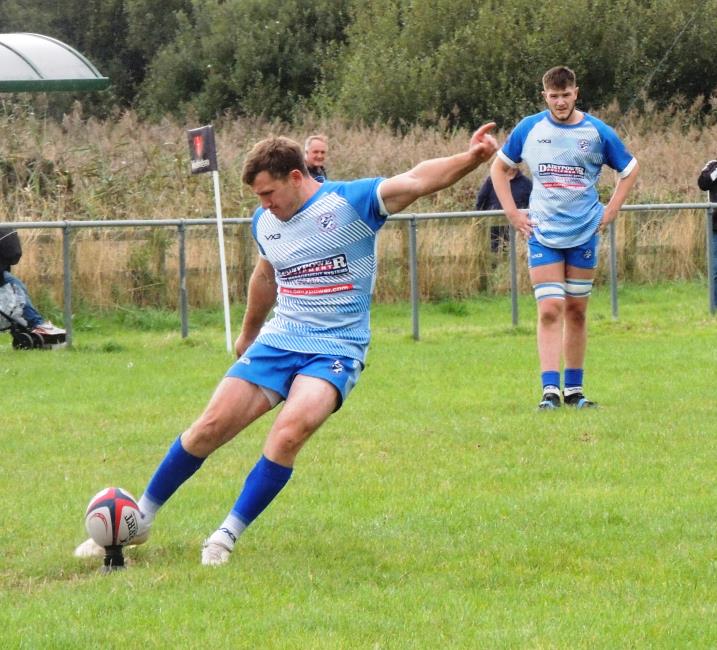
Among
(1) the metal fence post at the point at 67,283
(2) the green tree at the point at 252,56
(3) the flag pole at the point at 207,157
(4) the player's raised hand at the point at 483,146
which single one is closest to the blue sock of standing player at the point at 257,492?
(4) the player's raised hand at the point at 483,146

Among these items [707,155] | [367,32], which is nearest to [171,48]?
[367,32]

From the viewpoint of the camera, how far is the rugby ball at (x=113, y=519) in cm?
641

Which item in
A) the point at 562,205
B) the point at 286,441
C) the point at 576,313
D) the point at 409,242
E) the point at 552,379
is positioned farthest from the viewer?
the point at 409,242

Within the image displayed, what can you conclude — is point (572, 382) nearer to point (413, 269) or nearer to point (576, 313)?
point (576, 313)

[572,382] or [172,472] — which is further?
[572,382]

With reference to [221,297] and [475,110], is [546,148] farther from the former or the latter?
[475,110]

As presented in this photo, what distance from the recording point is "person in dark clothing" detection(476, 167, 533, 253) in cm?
1847

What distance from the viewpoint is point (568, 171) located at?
1073 cm

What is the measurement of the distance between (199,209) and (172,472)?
1480 centimetres

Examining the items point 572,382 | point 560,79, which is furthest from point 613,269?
point 560,79

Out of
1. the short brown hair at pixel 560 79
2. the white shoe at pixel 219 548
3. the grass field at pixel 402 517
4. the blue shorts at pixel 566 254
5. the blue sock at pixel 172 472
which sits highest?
the short brown hair at pixel 560 79

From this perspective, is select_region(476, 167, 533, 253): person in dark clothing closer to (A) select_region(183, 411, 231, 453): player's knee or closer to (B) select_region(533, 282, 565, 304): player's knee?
(B) select_region(533, 282, 565, 304): player's knee

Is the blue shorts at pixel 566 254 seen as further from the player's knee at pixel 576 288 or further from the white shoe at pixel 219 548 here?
the white shoe at pixel 219 548

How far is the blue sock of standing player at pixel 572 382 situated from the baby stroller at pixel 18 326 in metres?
6.61
